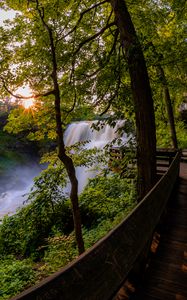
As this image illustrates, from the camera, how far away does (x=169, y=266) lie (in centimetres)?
421

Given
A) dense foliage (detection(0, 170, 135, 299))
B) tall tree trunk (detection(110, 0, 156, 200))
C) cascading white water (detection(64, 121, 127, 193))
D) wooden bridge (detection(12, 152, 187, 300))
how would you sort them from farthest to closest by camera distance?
cascading white water (detection(64, 121, 127, 193)) → dense foliage (detection(0, 170, 135, 299)) → tall tree trunk (detection(110, 0, 156, 200)) → wooden bridge (detection(12, 152, 187, 300))

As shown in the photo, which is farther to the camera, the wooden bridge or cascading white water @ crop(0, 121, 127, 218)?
cascading white water @ crop(0, 121, 127, 218)

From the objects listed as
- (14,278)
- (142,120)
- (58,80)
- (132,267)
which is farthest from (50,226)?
(132,267)

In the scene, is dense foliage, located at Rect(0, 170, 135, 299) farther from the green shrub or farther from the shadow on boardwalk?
the shadow on boardwalk

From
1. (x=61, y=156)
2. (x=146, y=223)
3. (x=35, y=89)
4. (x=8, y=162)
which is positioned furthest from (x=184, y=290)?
(x=8, y=162)

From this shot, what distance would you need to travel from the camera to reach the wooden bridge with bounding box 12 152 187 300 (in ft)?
5.40

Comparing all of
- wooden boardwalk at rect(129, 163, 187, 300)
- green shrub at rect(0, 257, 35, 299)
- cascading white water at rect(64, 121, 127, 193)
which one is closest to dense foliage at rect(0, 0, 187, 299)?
green shrub at rect(0, 257, 35, 299)

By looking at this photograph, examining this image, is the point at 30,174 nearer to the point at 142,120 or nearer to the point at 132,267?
the point at 142,120

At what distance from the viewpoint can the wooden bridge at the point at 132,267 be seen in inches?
64.7

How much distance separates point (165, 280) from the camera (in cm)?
377

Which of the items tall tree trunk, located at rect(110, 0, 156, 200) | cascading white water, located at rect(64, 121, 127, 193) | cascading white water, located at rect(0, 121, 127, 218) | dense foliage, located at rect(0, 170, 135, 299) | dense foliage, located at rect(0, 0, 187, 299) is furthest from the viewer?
cascading white water, located at rect(64, 121, 127, 193)

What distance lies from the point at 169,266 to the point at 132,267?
1.54 metres

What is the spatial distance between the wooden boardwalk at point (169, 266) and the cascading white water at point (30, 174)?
43.6ft

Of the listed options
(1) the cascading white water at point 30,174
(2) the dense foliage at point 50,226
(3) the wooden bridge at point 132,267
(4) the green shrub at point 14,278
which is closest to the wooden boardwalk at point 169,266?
(3) the wooden bridge at point 132,267
